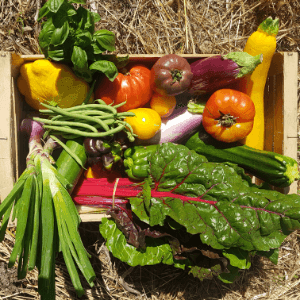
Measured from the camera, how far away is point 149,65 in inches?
72.6

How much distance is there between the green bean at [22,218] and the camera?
3.98 ft

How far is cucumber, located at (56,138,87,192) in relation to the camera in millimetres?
1559

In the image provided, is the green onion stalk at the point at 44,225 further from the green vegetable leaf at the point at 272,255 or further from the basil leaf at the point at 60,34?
the green vegetable leaf at the point at 272,255

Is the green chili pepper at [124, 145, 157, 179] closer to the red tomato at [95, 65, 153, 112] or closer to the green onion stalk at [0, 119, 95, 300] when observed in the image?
the red tomato at [95, 65, 153, 112]

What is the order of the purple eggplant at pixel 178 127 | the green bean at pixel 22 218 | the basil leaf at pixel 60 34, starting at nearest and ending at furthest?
the green bean at pixel 22 218
the basil leaf at pixel 60 34
the purple eggplant at pixel 178 127

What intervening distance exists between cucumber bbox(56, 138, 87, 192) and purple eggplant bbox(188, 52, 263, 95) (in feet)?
2.66

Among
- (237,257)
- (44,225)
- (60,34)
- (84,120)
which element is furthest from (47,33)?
(237,257)

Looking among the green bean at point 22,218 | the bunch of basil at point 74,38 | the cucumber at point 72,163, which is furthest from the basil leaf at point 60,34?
the green bean at point 22,218

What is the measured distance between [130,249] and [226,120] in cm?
99

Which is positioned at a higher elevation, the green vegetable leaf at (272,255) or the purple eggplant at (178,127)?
the purple eggplant at (178,127)

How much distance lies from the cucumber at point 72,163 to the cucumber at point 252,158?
72cm

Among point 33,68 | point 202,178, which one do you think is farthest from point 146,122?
point 33,68

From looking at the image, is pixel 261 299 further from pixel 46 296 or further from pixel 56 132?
pixel 56 132

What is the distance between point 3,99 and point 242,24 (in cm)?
178
